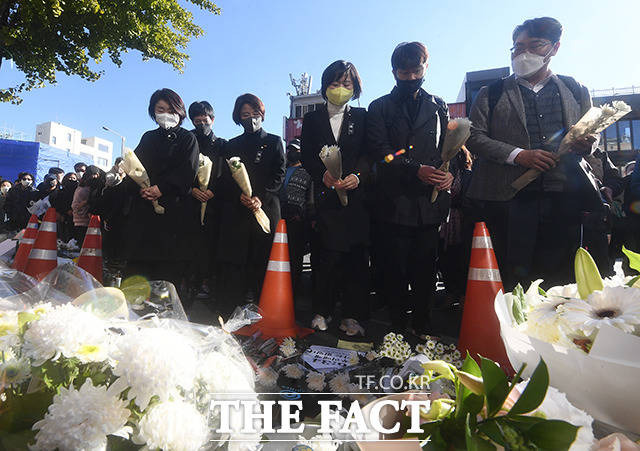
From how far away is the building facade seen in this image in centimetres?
6178

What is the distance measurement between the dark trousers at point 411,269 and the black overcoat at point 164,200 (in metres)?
1.92

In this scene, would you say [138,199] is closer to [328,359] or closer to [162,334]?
[328,359]

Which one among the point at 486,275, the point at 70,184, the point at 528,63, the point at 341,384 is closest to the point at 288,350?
the point at 341,384

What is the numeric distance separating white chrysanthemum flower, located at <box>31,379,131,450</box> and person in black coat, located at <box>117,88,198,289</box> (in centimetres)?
296

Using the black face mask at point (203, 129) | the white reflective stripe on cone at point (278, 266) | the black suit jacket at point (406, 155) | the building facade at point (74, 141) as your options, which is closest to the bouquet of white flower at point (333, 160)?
the black suit jacket at point (406, 155)

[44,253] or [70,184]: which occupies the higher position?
[70,184]

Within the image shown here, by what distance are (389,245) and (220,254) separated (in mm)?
1700

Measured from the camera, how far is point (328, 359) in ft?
7.13

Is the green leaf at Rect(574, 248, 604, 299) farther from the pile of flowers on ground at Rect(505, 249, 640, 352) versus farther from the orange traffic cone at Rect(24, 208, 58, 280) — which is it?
the orange traffic cone at Rect(24, 208, 58, 280)

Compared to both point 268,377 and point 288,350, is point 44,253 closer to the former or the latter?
point 288,350

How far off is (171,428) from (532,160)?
2622 mm

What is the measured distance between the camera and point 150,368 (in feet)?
1.96

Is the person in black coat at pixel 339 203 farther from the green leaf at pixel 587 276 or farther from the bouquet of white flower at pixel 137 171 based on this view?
the green leaf at pixel 587 276

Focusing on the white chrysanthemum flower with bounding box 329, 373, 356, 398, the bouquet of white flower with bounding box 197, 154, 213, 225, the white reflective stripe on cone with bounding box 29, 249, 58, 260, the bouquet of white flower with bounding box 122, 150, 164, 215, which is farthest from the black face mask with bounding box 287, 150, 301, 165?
the white chrysanthemum flower with bounding box 329, 373, 356, 398
